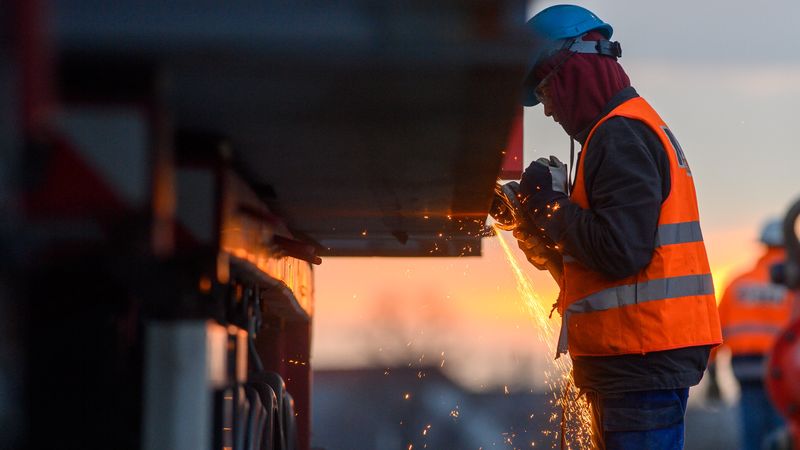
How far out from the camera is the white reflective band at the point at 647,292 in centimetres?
352

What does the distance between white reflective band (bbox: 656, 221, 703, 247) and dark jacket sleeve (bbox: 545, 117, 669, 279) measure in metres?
0.04

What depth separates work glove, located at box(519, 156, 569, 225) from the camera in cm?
371

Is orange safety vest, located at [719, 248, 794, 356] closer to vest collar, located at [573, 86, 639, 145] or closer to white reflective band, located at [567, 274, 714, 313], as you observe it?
vest collar, located at [573, 86, 639, 145]

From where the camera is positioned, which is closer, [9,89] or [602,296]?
A: [9,89]

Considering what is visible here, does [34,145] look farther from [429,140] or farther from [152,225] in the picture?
[429,140]

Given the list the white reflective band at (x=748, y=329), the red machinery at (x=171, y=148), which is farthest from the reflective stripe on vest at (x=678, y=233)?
the white reflective band at (x=748, y=329)

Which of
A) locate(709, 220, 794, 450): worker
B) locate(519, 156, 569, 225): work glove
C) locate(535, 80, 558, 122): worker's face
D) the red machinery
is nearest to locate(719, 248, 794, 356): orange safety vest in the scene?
locate(709, 220, 794, 450): worker

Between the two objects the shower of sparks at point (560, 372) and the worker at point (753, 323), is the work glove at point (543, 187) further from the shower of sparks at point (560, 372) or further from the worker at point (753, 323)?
the worker at point (753, 323)

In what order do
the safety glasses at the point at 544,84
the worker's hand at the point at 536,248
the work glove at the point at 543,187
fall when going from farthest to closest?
the worker's hand at the point at 536,248 → the safety glasses at the point at 544,84 → the work glove at the point at 543,187

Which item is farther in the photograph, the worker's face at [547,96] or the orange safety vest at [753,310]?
the orange safety vest at [753,310]

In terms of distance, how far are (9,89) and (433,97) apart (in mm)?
828

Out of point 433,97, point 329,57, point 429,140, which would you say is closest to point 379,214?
point 429,140

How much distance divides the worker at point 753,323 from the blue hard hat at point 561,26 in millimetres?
3673

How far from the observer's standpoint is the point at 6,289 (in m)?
1.50
